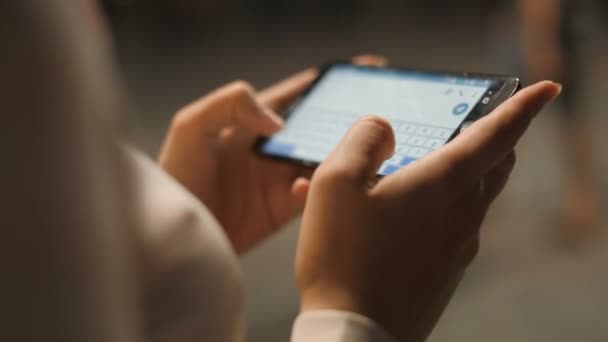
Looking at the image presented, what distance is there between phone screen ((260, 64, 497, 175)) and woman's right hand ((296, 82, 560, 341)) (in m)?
0.10

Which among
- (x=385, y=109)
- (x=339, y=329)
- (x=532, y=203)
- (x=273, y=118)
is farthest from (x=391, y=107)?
(x=532, y=203)

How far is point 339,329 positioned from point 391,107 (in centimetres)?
24

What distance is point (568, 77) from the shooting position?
1.53 metres

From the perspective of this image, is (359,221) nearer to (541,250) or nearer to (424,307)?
(424,307)

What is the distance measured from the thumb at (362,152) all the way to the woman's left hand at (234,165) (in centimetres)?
22

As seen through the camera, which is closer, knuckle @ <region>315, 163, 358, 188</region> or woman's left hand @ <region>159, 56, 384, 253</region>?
knuckle @ <region>315, 163, 358, 188</region>

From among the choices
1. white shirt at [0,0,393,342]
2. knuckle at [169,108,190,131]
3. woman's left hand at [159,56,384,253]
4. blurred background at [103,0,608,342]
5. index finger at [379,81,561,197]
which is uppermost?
white shirt at [0,0,393,342]

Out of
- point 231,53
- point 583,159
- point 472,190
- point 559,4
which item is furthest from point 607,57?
point 472,190

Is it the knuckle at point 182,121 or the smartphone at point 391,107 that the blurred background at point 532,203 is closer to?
the smartphone at point 391,107

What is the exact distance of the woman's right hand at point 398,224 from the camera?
355mm

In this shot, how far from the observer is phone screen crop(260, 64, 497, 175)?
0.49 metres

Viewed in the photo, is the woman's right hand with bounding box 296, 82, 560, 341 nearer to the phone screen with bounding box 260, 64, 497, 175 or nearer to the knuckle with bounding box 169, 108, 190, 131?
the phone screen with bounding box 260, 64, 497, 175

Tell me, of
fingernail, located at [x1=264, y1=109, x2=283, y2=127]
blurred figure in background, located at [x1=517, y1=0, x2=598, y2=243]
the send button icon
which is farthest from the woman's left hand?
blurred figure in background, located at [x1=517, y1=0, x2=598, y2=243]

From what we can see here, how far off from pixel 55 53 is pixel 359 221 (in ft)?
Answer: 0.63
